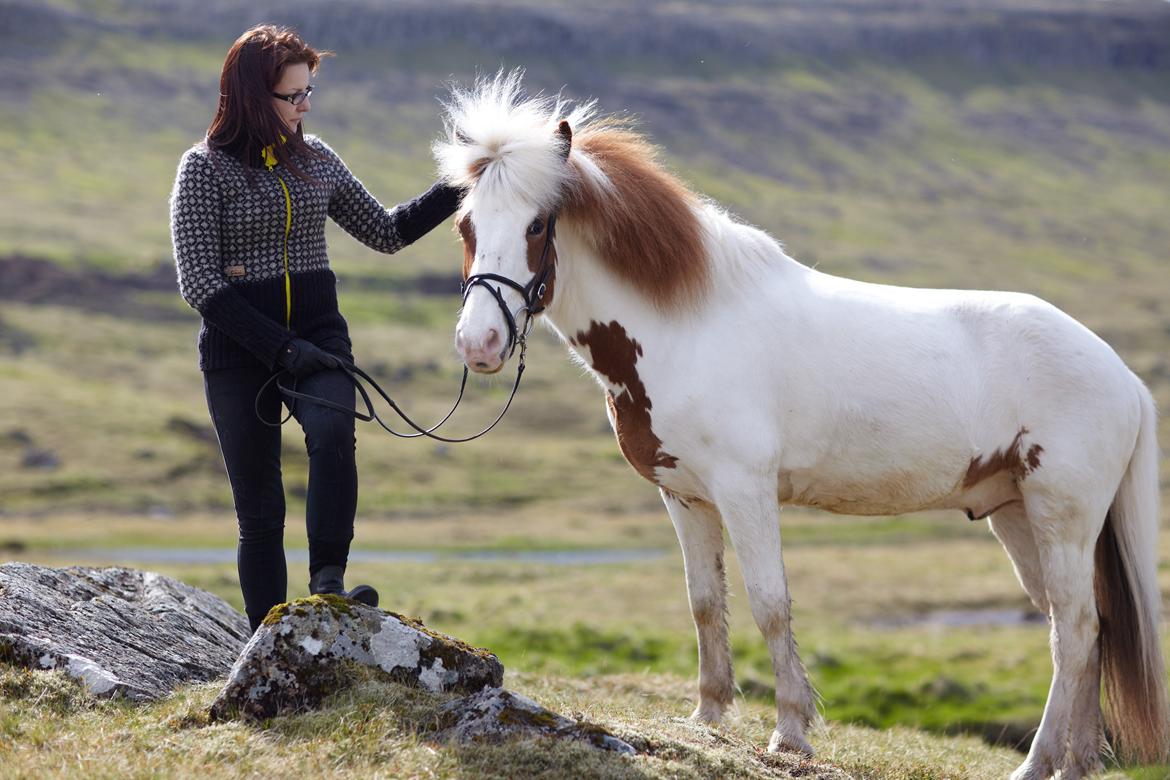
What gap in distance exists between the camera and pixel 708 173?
15238cm

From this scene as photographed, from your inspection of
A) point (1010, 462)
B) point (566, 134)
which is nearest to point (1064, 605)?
point (1010, 462)

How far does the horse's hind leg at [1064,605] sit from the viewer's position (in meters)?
6.78

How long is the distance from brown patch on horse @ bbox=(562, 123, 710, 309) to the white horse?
0.01 metres

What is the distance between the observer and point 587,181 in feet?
20.3

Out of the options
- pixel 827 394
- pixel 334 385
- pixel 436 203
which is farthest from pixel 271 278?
pixel 827 394

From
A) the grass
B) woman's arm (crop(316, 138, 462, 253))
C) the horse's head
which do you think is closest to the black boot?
the grass

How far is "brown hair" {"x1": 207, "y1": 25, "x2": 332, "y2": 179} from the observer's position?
5.91m

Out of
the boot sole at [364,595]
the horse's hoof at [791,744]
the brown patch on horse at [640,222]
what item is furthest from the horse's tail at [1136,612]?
the boot sole at [364,595]

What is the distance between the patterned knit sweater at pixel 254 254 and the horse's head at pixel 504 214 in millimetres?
791

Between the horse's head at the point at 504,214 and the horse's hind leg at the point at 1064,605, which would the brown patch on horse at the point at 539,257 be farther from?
the horse's hind leg at the point at 1064,605

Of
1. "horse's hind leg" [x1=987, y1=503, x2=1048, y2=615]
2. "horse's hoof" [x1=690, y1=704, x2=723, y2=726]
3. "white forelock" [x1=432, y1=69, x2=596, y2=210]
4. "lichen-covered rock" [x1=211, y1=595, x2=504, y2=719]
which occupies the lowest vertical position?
"horse's hoof" [x1=690, y1=704, x2=723, y2=726]

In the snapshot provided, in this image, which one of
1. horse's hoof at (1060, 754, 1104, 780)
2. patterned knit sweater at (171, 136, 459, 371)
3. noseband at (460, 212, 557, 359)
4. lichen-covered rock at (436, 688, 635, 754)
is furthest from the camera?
horse's hoof at (1060, 754, 1104, 780)

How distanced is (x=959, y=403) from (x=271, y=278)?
3.87 metres

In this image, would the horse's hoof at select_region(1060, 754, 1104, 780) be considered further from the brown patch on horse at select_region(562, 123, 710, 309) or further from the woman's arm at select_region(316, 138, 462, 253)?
the woman's arm at select_region(316, 138, 462, 253)
